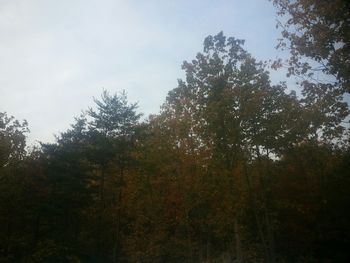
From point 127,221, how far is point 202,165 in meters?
10.7

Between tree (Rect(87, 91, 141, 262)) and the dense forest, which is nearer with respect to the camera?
the dense forest

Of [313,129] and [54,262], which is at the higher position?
[313,129]

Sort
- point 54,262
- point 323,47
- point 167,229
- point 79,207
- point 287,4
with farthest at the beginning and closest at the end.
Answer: point 167,229 → point 79,207 → point 54,262 → point 287,4 → point 323,47

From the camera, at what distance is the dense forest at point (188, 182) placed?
24750 millimetres

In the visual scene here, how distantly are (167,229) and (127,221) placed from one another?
13.5 ft

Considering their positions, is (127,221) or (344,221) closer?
(344,221)

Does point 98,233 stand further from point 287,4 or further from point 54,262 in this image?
point 287,4

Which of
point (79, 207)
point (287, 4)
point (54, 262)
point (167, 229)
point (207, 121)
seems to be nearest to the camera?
point (287, 4)

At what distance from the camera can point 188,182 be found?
28.4 metres

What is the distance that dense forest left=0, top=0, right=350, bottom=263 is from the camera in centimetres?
2475

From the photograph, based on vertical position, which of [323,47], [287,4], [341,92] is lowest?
[341,92]

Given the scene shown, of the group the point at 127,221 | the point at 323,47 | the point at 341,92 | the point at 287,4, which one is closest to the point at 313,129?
the point at 341,92

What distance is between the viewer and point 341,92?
11.0 metres

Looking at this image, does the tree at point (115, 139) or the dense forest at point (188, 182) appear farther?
the tree at point (115, 139)
